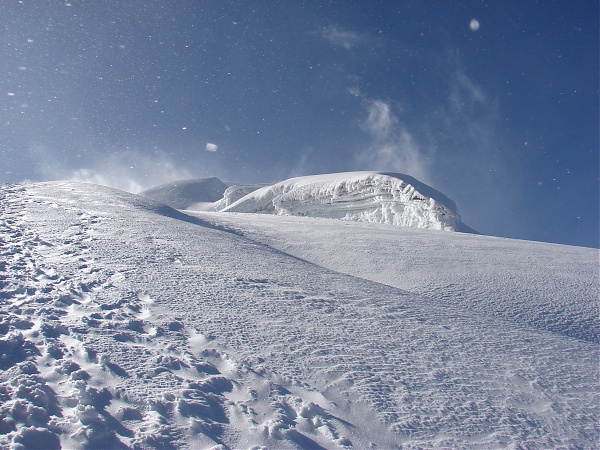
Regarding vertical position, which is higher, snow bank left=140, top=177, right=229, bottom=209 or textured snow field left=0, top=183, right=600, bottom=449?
snow bank left=140, top=177, right=229, bottom=209

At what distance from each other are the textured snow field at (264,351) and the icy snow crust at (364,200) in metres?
12.6

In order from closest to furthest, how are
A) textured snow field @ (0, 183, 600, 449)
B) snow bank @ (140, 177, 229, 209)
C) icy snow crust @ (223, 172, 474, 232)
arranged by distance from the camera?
1. textured snow field @ (0, 183, 600, 449)
2. icy snow crust @ (223, 172, 474, 232)
3. snow bank @ (140, 177, 229, 209)

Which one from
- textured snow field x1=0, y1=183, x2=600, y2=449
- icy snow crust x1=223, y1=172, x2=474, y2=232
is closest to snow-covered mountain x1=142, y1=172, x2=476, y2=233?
icy snow crust x1=223, y1=172, x2=474, y2=232

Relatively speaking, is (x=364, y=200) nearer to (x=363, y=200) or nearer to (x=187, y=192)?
(x=363, y=200)

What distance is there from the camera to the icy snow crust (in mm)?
18312

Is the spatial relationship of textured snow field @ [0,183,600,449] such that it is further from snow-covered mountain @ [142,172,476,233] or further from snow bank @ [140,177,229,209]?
snow bank @ [140,177,229,209]

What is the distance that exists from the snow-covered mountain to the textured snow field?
41.2ft

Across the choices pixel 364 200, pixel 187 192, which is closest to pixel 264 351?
pixel 364 200

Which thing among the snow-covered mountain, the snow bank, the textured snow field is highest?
the snow bank

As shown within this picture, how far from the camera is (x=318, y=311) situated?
3803 millimetres

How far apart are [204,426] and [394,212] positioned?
709 inches

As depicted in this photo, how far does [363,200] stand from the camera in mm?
20734

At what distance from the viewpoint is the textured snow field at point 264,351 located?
6.95 ft

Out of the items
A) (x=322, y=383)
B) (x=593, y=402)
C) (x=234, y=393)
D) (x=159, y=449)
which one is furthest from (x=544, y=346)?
(x=159, y=449)
